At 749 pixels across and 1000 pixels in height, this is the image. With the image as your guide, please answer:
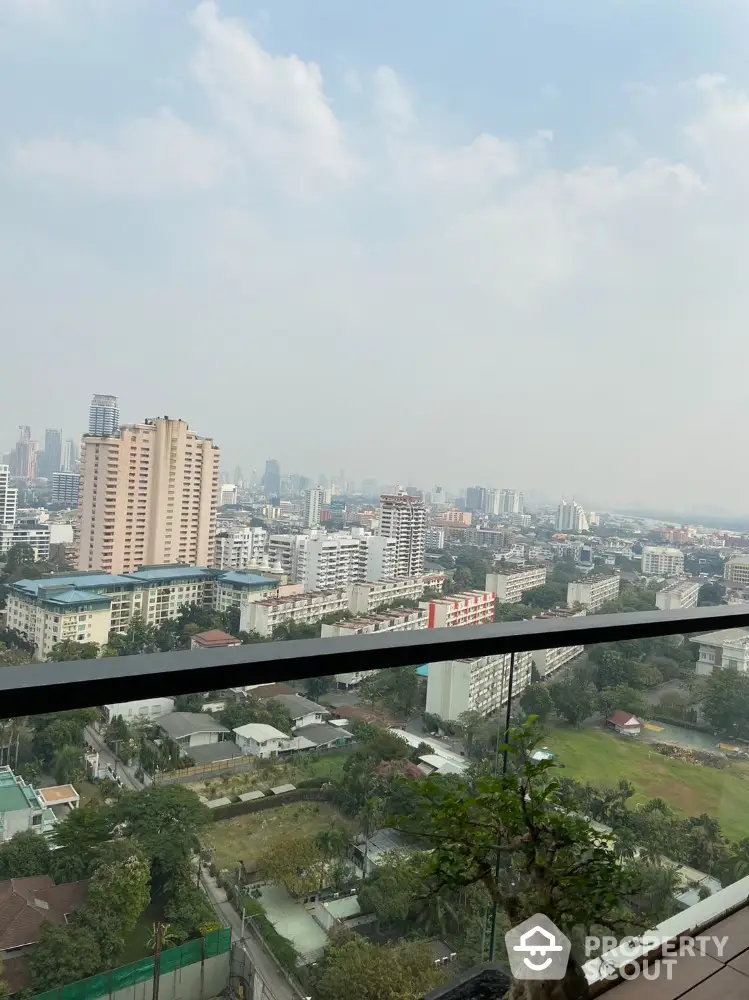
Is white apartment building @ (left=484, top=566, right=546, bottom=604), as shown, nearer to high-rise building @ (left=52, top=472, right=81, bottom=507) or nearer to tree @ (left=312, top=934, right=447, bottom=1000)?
tree @ (left=312, top=934, right=447, bottom=1000)

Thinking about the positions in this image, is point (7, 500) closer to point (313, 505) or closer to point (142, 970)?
point (313, 505)

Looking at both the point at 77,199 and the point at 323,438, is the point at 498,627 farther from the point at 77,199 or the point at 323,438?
the point at 77,199

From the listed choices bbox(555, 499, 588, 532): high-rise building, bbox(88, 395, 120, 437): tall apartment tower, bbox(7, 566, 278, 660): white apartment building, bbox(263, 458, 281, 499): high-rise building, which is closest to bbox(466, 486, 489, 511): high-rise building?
bbox(555, 499, 588, 532): high-rise building

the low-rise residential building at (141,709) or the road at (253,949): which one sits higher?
the low-rise residential building at (141,709)

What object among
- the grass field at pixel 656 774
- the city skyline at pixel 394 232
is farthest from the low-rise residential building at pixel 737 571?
the grass field at pixel 656 774

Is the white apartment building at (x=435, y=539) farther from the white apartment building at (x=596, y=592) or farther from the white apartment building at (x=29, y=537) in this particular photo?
the white apartment building at (x=29, y=537)

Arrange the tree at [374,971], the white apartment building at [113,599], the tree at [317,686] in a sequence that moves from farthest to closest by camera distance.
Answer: the white apartment building at [113,599] < the tree at [374,971] < the tree at [317,686]

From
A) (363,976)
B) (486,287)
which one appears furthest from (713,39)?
(486,287)

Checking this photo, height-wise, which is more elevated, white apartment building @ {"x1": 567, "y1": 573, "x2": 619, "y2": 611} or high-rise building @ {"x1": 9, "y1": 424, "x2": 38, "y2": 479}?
high-rise building @ {"x1": 9, "y1": 424, "x2": 38, "y2": 479}
